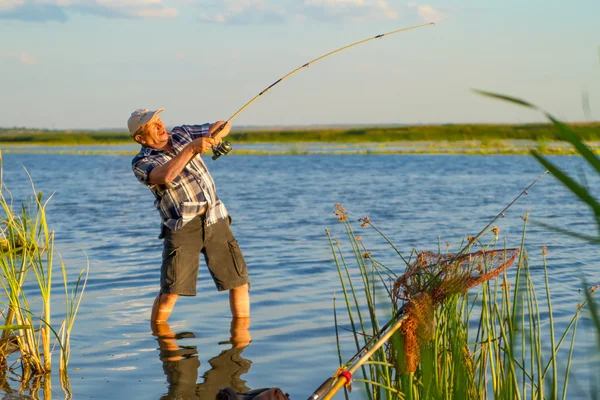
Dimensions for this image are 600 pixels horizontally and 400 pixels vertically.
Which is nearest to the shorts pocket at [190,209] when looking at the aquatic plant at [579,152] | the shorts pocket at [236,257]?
the shorts pocket at [236,257]

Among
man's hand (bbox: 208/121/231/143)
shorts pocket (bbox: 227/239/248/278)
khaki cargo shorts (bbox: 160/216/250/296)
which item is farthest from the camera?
shorts pocket (bbox: 227/239/248/278)

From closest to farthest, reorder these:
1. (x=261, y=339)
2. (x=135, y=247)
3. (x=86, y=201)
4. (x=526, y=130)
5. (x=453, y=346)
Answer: (x=526, y=130), (x=453, y=346), (x=261, y=339), (x=135, y=247), (x=86, y=201)

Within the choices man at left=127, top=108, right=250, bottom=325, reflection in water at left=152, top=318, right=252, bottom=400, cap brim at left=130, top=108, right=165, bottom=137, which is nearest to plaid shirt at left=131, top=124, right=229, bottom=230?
man at left=127, top=108, right=250, bottom=325

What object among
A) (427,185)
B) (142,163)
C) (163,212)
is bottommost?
(427,185)

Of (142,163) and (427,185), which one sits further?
(427,185)

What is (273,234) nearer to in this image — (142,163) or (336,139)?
(142,163)

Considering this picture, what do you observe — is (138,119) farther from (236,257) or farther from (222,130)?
(236,257)

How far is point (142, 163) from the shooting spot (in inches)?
204

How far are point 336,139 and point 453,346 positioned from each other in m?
87.0

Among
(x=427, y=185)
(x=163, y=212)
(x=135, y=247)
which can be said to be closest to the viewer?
(x=163, y=212)

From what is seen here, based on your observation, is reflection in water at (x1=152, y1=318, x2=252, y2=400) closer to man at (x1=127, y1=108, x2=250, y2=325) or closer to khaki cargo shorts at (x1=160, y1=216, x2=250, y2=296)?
man at (x1=127, y1=108, x2=250, y2=325)

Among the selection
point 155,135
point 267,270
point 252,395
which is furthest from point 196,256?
point 267,270

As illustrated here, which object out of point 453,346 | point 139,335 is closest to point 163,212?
point 139,335

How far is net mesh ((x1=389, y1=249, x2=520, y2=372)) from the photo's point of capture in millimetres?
2455
